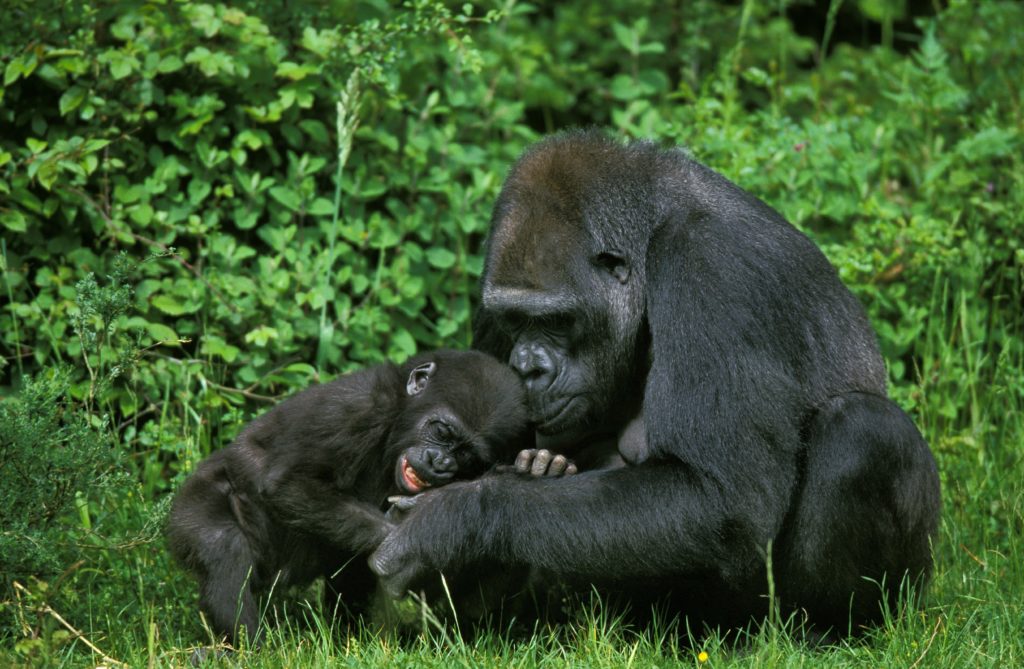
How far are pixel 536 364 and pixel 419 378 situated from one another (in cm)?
46

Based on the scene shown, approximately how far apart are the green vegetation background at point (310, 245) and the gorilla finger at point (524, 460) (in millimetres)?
512

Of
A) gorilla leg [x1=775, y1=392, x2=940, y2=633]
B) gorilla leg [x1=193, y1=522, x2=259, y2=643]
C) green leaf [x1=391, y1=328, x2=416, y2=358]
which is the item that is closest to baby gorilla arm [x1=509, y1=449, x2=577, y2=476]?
gorilla leg [x1=775, y1=392, x2=940, y2=633]

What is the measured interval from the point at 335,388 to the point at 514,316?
25.0 inches

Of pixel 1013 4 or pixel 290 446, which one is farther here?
pixel 1013 4

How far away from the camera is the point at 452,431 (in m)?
4.26

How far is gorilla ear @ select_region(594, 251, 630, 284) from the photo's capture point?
4.20 m

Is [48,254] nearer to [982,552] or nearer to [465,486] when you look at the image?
[465,486]

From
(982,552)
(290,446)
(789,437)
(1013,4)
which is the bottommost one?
(982,552)

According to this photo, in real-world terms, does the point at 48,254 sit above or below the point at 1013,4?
below

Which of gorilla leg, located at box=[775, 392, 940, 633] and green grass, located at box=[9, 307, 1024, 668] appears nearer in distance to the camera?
green grass, located at box=[9, 307, 1024, 668]

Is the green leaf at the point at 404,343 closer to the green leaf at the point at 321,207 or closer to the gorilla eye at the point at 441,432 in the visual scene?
the green leaf at the point at 321,207

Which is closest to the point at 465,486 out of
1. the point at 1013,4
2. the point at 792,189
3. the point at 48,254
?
the point at 48,254

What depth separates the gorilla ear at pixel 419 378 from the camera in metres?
4.40

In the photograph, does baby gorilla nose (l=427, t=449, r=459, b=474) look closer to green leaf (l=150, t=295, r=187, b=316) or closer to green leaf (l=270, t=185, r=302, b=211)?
green leaf (l=150, t=295, r=187, b=316)
